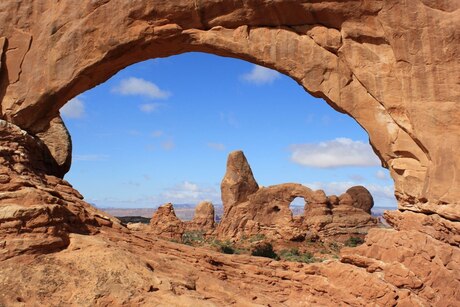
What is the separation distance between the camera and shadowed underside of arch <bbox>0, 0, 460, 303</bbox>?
1066 centimetres

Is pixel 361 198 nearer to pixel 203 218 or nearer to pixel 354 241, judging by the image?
pixel 354 241

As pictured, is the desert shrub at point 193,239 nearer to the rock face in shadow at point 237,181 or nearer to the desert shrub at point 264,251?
the rock face in shadow at point 237,181

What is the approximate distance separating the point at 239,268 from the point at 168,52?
6.47 meters

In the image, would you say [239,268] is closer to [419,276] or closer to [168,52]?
[419,276]

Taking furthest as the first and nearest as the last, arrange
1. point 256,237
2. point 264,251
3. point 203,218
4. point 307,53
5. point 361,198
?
point 203,218 → point 361,198 → point 256,237 → point 264,251 → point 307,53

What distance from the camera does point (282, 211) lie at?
4544 cm

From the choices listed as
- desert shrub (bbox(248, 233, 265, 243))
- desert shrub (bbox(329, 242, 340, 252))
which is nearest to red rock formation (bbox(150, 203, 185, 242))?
desert shrub (bbox(248, 233, 265, 243))

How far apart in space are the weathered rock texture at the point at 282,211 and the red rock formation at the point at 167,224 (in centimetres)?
732

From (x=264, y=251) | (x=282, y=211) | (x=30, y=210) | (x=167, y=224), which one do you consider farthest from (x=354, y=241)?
(x=30, y=210)

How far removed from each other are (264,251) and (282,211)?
12485mm

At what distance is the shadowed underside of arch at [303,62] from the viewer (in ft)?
A: 35.0

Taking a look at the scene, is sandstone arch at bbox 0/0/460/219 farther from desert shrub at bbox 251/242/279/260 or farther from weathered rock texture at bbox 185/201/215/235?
weathered rock texture at bbox 185/201/215/235

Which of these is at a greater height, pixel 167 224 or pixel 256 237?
Answer: pixel 167 224

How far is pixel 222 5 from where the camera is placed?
12.1 metres
